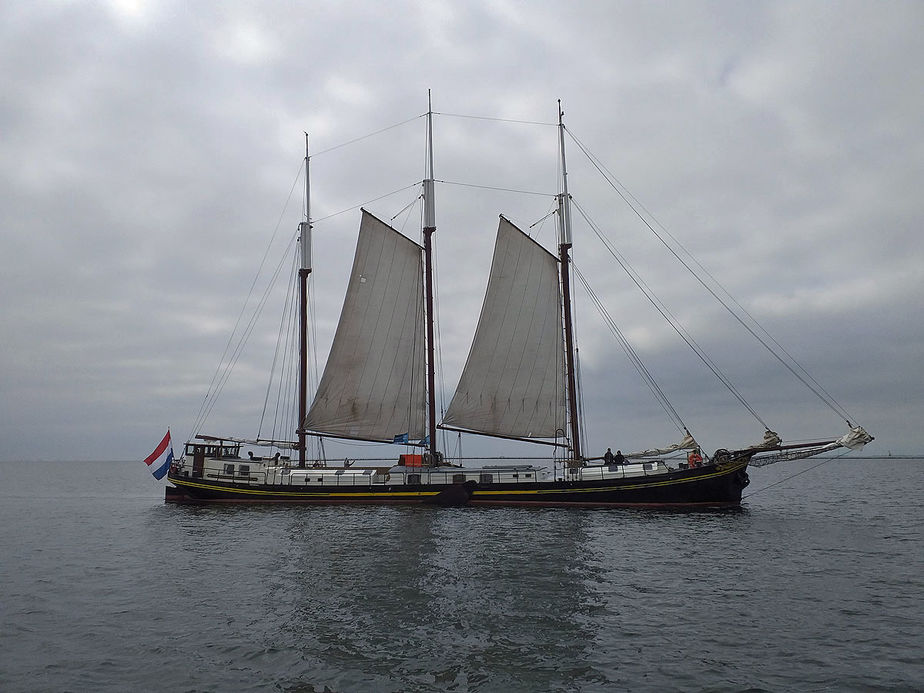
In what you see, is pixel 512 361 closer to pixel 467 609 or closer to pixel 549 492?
pixel 549 492

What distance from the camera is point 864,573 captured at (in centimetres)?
2467

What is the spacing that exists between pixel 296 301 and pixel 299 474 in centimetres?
1955

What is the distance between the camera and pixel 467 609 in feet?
Result: 62.3

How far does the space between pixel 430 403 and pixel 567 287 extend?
15976 millimetres

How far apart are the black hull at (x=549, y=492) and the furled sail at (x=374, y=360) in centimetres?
609

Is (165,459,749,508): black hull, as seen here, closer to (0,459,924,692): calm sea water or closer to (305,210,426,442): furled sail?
(305,210,426,442): furled sail

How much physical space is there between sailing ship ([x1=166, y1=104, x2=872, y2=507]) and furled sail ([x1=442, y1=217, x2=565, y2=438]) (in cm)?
9

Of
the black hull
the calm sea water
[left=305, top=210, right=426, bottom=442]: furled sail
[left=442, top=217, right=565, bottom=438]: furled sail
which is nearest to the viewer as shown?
the calm sea water

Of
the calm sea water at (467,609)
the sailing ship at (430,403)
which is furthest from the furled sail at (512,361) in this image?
the calm sea water at (467,609)

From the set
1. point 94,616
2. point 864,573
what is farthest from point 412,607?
point 864,573

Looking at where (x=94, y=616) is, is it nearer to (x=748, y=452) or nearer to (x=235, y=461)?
(x=235, y=461)

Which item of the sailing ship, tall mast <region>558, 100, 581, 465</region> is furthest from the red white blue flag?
tall mast <region>558, 100, 581, 465</region>

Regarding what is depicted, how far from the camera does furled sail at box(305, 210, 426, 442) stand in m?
52.6

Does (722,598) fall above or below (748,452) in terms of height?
below
